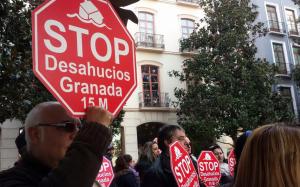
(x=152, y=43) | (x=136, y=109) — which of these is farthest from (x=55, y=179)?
(x=152, y=43)

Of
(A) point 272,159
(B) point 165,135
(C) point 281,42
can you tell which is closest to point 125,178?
(B) point 165,135

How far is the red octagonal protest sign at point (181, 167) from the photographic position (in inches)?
144

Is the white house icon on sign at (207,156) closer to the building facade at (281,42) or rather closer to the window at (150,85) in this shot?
the window at (150,85)

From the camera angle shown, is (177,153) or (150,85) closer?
(177,153)

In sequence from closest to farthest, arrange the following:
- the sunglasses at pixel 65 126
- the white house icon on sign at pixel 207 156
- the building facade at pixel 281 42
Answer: the sunglasses at pixel 65 126
the white house icon on sign at pixel 207 156
the building facade at pixel 281 42

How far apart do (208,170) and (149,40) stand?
1637 centimetres

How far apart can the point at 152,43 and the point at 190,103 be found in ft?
15.2

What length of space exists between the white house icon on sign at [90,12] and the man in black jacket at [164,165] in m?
1.89

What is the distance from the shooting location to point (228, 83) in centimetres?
1808

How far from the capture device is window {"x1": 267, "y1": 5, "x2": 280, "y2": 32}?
26.8m

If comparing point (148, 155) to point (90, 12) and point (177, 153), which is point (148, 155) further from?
point (90, 12)

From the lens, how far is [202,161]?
18.2ft

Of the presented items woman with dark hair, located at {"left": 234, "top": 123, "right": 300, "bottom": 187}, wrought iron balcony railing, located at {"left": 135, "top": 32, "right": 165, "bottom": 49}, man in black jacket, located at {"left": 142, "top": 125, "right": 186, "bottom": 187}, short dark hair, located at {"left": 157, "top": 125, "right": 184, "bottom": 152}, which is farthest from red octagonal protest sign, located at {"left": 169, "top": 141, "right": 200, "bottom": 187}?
wrought iron balcony railing, located at {"left": 135, "top": 32, "right": 165, "bottom": 49}

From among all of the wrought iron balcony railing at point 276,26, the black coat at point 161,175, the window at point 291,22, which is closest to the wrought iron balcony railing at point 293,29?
the window at point 291,22
